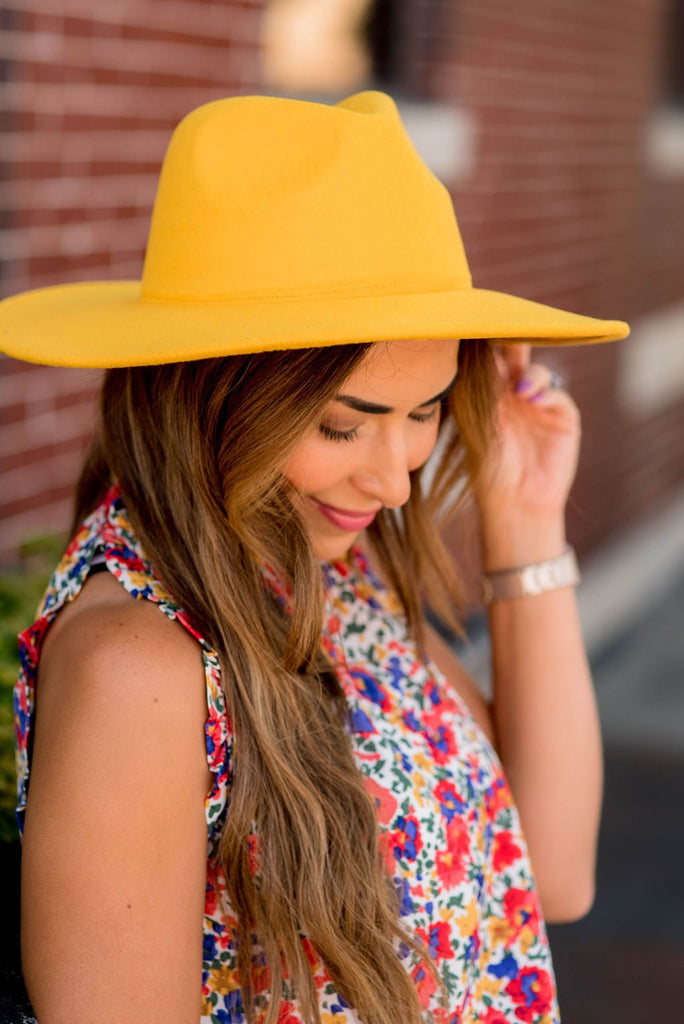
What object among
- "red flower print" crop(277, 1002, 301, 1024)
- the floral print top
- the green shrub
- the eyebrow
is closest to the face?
the eyebrow

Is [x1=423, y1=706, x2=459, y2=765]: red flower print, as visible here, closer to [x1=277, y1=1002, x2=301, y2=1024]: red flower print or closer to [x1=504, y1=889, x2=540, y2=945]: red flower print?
[x1=504, y1=889, x2=540, y2=945]: red flower print

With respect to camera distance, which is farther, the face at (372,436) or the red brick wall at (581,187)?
the red brick wall at (581,187)

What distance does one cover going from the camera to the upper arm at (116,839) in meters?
1.28

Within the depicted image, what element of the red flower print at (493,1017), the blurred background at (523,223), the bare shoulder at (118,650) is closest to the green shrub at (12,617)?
the blurred background at (523,223)

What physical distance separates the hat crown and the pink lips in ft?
0.93

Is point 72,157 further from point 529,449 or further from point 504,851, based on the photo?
point 504,851

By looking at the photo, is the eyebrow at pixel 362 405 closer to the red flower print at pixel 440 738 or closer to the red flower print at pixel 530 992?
the red flower print at pixel 440 738

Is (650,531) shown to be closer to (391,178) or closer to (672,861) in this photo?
(672,861)

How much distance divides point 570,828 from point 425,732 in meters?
0.46

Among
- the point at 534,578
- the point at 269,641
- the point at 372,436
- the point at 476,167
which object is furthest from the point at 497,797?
the point at 476,167

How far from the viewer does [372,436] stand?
1544mm

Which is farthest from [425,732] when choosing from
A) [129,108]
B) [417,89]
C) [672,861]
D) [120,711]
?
[417,89]

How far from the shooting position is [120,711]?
4.31 ft

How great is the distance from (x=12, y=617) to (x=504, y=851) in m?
1.13
